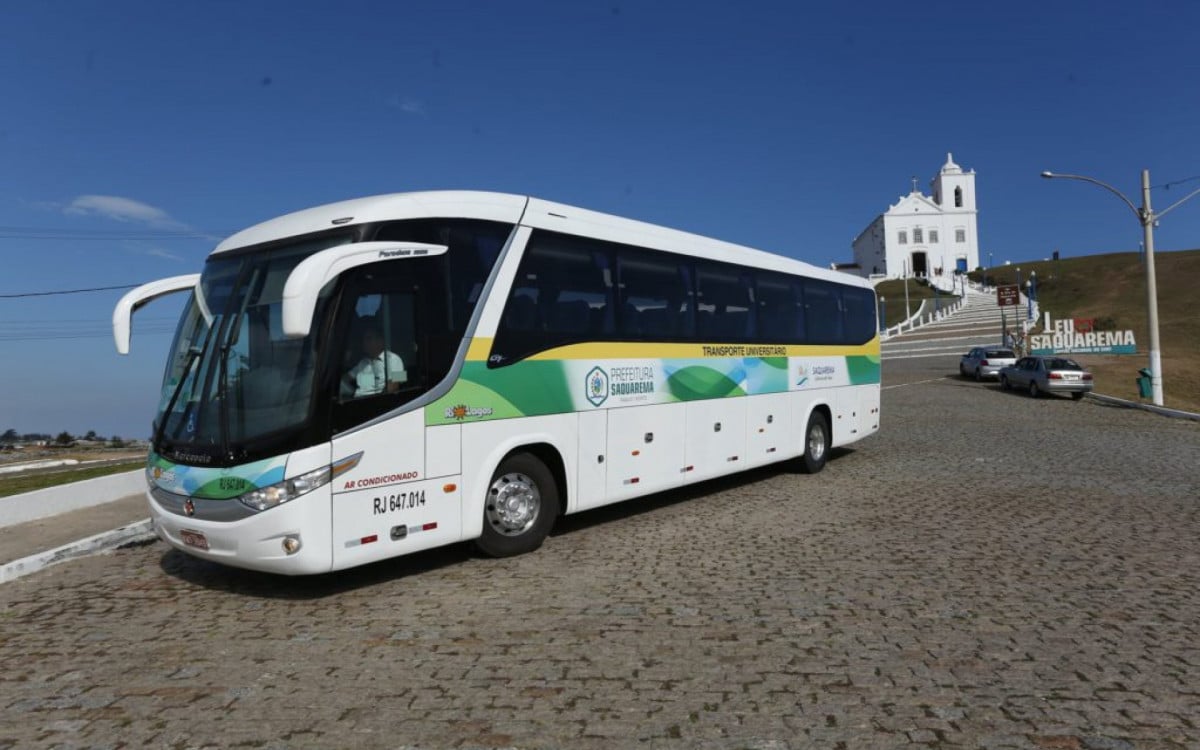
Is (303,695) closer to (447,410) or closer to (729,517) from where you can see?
(447,410)

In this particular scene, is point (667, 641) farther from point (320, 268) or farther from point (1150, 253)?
point (1150, 253)

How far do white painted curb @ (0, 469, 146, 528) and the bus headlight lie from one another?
7.19 metres

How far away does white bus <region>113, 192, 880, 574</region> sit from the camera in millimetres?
6035

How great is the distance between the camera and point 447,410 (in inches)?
271

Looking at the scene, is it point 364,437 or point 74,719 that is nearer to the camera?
point 74,719

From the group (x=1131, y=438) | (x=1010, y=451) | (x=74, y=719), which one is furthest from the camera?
(x=1131, y=438)

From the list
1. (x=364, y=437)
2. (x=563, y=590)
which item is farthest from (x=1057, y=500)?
(x=364, y=437)

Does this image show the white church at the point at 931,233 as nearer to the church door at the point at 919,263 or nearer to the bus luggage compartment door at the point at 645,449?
the church door at the point at 919,263

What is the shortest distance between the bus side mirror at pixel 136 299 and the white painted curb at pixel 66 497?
206 inches

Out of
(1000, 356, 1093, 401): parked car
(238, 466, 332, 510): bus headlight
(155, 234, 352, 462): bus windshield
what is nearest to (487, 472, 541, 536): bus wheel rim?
(238, 466, 332, 510): bus headlight

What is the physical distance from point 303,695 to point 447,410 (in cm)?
285

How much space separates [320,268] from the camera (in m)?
5.79

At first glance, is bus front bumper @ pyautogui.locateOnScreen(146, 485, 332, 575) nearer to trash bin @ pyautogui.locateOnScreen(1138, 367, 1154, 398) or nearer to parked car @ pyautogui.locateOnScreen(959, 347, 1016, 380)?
trash bin @ pyautogui.locateOnScreen(1138, 367, 1154, 398)

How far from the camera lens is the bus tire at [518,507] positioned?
743 cm
